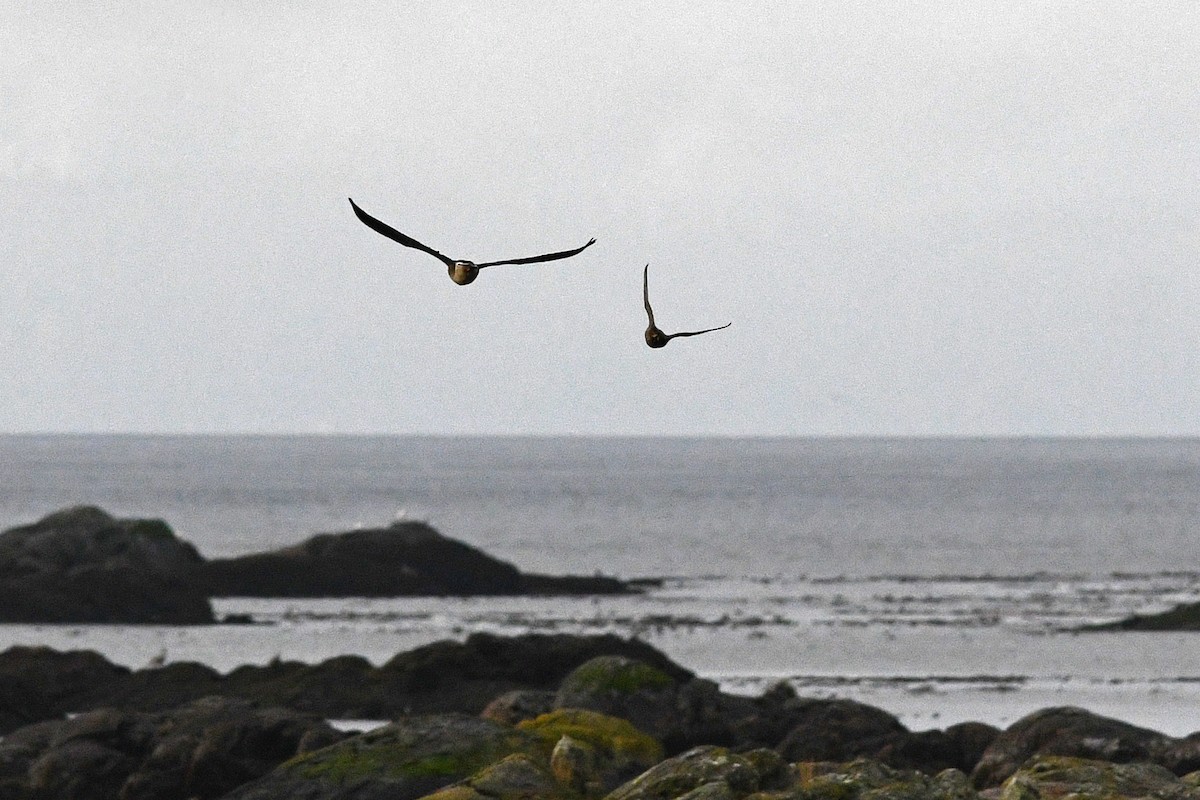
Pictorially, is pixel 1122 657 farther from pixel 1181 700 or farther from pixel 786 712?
pixel 786 712

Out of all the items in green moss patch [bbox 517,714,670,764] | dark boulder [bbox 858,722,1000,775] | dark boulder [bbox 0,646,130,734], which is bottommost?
dark boulder [bbox 0,646,130,734]

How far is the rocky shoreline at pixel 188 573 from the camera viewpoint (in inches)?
2251

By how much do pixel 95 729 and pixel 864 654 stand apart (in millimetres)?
24618

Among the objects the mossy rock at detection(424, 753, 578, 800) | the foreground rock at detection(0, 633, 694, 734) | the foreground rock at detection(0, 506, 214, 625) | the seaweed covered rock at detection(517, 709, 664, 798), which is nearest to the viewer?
the mossy rock at detection(424, 753, 578, 800)

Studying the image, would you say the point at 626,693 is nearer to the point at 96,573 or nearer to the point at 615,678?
the point at 615,678

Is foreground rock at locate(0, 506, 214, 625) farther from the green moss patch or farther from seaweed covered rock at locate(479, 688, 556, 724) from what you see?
the green moss patch

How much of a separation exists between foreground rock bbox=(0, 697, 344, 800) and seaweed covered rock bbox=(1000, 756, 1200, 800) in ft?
34.6

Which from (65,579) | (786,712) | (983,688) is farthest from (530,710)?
(65,579)

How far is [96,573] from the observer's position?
2308 inches

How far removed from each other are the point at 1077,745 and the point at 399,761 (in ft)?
32.1

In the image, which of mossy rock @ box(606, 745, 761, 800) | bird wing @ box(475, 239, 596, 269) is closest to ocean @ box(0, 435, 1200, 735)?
mossy rock @ box(606, 745, 761, 800)

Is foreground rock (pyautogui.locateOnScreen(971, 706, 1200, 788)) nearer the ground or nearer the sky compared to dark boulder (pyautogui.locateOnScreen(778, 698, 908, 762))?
nearer the sky

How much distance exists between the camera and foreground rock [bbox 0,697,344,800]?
24.0 metres

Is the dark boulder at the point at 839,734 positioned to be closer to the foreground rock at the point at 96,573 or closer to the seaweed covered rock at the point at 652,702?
the seaweed covered rock at the point at 652,702
